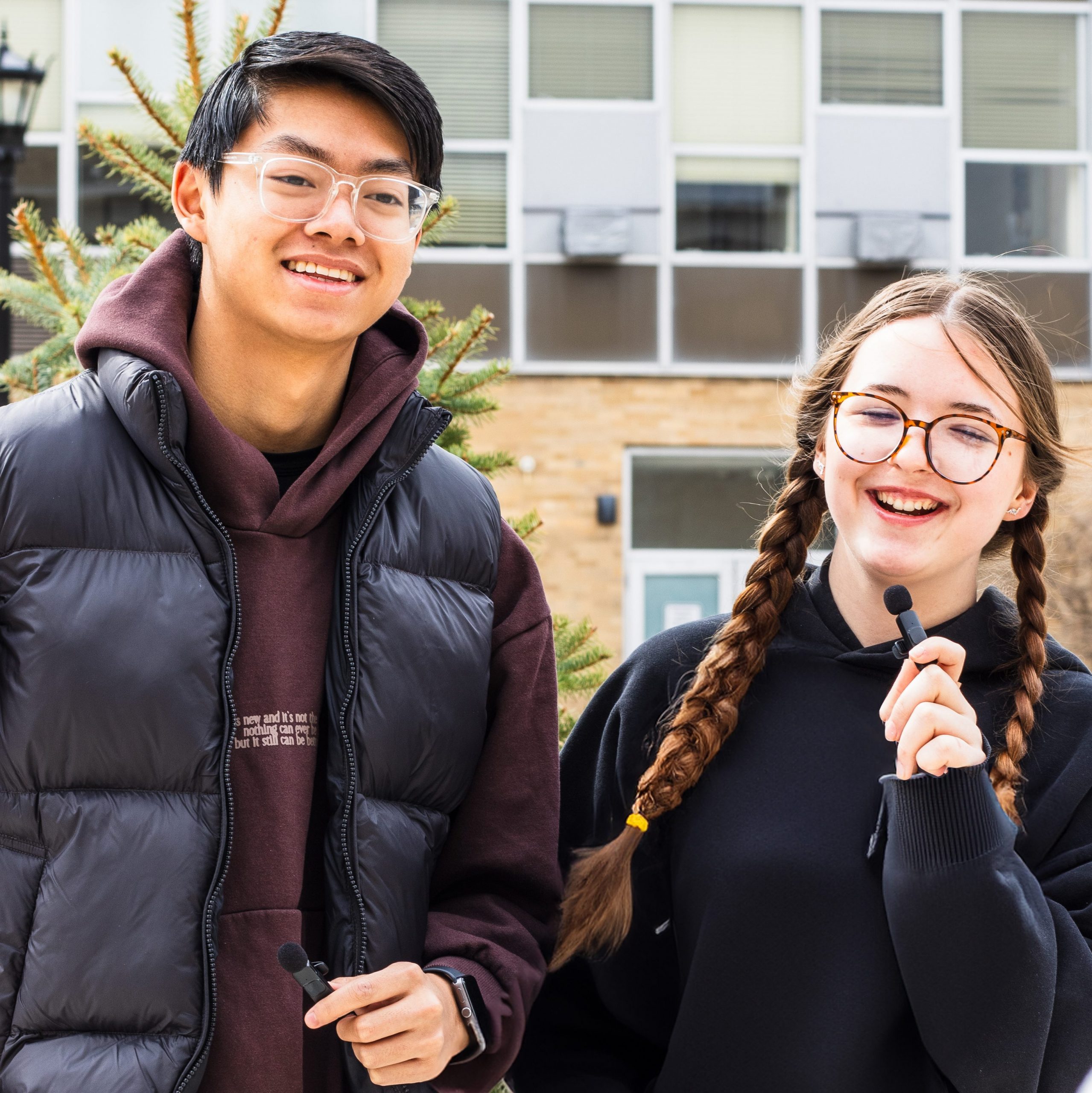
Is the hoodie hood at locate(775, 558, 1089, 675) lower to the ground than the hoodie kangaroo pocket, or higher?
higher

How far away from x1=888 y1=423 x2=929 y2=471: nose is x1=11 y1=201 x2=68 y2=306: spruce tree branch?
7.84 ft

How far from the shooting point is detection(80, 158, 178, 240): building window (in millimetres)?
10523

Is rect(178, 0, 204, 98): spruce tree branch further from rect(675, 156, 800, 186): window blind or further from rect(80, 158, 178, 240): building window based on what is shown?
rect(675, 156, 800, 186): window blind

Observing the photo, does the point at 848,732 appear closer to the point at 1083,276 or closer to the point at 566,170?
the point at 566,170

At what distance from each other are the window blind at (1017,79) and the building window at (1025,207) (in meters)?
0.23

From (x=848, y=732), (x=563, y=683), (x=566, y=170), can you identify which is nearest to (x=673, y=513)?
(x=566, y=170)

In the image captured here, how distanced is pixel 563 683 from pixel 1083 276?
349 inches

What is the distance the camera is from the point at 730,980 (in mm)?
2162

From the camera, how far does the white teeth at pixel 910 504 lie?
2.21m

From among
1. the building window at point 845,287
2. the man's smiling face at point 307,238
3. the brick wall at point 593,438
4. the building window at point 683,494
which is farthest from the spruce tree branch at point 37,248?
the building window at point 845,287

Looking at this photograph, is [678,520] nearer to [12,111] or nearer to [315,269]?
[12,111]

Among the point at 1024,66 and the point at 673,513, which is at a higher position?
the point at 1024,66

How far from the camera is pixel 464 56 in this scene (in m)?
10.8

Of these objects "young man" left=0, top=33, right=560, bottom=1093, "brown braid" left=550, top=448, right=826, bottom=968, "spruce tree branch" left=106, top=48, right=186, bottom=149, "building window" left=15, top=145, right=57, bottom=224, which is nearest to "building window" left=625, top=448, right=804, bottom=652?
"building window" left=15, top=145, right=57, bottom=224
